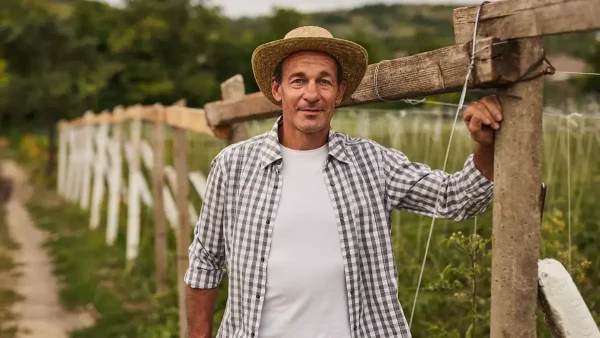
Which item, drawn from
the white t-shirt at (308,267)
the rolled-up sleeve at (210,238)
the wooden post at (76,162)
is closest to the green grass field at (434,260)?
the white t-shirt at (308,267)

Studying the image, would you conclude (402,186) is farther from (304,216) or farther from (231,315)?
(231,315)

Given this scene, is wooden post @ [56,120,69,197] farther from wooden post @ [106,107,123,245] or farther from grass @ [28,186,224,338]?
wooden post @ [106,107,123,245]

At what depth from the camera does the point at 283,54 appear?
226 cm

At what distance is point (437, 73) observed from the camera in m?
2.08

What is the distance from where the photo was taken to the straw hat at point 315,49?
218cm

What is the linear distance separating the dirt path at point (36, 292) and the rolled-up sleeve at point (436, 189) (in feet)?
14.2

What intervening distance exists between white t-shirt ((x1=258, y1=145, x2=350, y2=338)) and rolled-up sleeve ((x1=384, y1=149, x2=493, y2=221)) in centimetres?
22

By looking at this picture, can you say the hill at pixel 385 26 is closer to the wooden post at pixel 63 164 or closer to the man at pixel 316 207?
the wooden post at pixel 63 164

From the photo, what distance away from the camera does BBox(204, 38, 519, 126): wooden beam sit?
1.79 metres

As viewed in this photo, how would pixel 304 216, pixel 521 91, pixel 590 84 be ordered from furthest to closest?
pixel 590 84, pixel 304 216, pixel 521 91

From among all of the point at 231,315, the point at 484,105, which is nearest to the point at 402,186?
the point at 484,105

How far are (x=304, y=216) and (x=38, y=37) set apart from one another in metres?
19.6

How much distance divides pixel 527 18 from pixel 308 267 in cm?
90

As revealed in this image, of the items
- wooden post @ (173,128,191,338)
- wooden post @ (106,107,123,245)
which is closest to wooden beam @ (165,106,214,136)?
wooden post @ (173,128,191,338)
